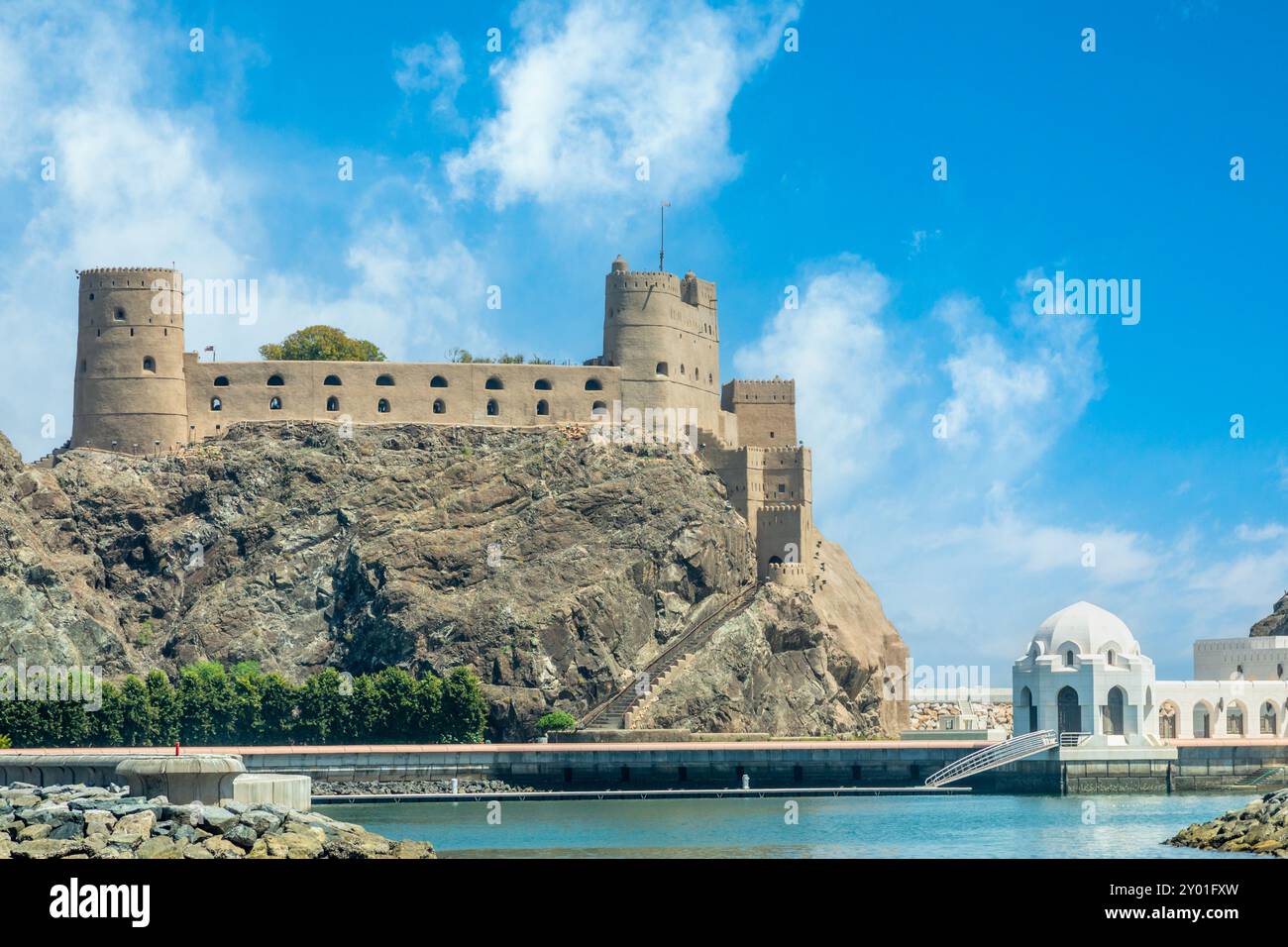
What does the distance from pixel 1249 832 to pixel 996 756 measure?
3062 centimetres

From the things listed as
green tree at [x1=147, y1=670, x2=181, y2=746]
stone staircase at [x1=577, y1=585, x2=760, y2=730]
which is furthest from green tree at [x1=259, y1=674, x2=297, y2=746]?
stone staircase at [x1=577, y1=585, x2=760, y2=730]

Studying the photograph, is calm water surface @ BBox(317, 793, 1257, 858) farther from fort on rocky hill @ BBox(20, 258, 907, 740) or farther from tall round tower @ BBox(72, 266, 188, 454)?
tall round tower @ BBox(72, 266, 188, 454)

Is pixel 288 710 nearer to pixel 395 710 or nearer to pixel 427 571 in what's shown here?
pixel 395 710

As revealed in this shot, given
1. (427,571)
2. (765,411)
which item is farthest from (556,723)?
(765,411)

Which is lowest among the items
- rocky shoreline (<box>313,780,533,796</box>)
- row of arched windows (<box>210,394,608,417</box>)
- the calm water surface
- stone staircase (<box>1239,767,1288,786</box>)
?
the calm water surface

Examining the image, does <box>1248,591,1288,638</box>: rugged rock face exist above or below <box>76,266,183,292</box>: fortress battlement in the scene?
below

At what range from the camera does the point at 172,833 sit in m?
48.9

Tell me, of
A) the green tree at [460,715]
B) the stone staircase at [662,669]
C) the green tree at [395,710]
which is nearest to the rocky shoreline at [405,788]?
the green tree at [460,715]

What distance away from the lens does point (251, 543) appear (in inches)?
4385

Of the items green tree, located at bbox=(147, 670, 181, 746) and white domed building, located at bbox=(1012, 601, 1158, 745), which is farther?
green tree, located at bbox=(147, 670, 181, 746)

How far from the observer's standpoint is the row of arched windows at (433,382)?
4520 inches

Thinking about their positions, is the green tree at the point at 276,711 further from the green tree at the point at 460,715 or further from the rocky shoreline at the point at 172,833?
the rocky shoreline at the point at 172,833

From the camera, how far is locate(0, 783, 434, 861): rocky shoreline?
47.3m

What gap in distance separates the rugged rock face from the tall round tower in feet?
200
